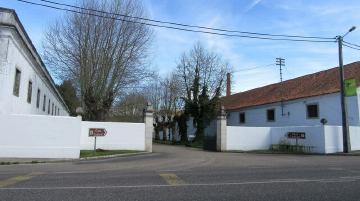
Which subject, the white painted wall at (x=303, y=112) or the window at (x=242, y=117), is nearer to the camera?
the white painted wall at (x=303, y=112)

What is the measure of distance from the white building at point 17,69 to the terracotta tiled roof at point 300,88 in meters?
22.0

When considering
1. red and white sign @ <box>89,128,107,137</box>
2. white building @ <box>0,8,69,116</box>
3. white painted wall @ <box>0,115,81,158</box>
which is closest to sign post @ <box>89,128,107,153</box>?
red and white sign @ <box>89,128,107,137</box>

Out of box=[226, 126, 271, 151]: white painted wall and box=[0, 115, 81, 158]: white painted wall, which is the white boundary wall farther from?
box=[0, 115, 81, 158]: white painted wall

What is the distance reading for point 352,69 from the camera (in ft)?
115

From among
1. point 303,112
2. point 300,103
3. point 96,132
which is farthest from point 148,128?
point 300,103

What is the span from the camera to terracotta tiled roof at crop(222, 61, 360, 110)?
111 feet

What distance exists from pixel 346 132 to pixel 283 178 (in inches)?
682

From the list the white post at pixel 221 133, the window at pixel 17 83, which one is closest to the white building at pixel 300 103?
the white post at pixel 221 133

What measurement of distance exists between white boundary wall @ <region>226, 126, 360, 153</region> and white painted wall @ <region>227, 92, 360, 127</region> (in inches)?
108

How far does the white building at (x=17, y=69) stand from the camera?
66.2 ft

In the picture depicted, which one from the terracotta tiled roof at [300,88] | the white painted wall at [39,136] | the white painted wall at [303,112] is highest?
the terracotta tiled roof at [300,88]

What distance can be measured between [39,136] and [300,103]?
23663 millimetres

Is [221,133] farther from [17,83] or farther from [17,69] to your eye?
[17,69]

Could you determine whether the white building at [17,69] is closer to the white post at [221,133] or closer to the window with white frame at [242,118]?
the white post at [221,133]
